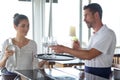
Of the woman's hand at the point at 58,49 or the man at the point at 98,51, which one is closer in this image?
the woman's hand at the point at 58,49

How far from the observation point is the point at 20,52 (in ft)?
8.04

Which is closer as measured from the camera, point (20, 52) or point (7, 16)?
point (20, 52)

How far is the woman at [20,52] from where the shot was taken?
7.61 feet

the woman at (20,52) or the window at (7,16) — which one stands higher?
the window at (7,16)

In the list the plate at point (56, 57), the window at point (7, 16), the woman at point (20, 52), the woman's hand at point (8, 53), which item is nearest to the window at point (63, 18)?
the window at point (7, 16)

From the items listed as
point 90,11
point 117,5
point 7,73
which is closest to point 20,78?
point 7,73

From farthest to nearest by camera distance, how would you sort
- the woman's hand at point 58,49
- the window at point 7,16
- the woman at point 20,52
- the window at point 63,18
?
the window at point 63,18, the window at point 7,16, the woman at point 20,52, the woman's hand at point 58,49

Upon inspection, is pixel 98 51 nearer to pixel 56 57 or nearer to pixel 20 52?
pixel 56 57

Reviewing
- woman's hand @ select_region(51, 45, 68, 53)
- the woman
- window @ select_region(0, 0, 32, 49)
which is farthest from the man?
window @ select_region(0, 0, 32, 49)

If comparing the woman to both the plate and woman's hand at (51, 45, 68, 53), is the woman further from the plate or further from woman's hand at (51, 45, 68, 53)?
woman's hand at (51, 45, 68, 53)

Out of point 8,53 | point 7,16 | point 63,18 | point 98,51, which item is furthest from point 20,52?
point 63,18

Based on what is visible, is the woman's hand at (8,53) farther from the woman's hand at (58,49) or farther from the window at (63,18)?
the window at (63,18)

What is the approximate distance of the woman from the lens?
2.32 metres

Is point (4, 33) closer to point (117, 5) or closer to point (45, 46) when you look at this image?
point (117, 5)
